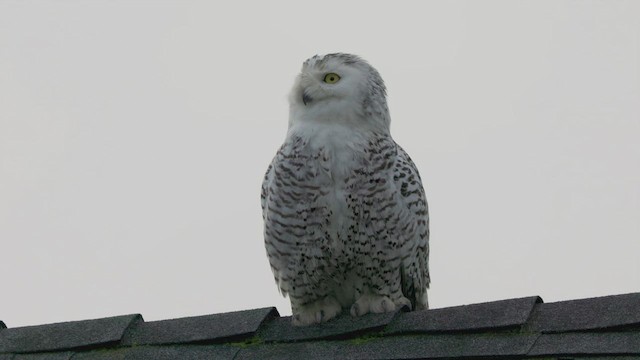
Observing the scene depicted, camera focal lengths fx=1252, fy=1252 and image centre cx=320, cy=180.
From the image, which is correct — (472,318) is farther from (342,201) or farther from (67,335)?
(67,335)

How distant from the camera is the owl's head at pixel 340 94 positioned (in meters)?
5.21

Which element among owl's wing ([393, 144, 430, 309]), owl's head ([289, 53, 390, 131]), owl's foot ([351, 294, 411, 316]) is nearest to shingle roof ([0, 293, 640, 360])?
owl's foot ([351, 294, 411, 316])

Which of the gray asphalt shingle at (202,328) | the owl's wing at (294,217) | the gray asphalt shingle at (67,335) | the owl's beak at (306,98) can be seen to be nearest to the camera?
the gray asphalt shingle at (202,328)

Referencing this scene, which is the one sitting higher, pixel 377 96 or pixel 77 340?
pixel 377 96

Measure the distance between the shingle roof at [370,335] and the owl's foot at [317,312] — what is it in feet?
0.17

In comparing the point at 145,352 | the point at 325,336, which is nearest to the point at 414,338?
the point at 325,336

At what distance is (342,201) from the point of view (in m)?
4.96

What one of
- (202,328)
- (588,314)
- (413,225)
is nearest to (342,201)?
(413,225)

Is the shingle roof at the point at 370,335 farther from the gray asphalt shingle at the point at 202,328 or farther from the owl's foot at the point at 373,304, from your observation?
the owl's foot at the point at 373,304

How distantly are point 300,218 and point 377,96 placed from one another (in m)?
0.68

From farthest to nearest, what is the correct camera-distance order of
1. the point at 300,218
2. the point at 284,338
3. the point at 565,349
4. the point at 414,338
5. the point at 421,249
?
the point at 421,249, the point at 300,218, the point at 284,338, the point at 414,338, the point at 565,349

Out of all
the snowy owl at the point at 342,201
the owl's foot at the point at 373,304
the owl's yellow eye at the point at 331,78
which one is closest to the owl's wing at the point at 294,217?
the snowy owl at the point at 342,201

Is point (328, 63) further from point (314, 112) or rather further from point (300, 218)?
point (300, 218)

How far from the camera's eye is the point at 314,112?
522 centimetres
